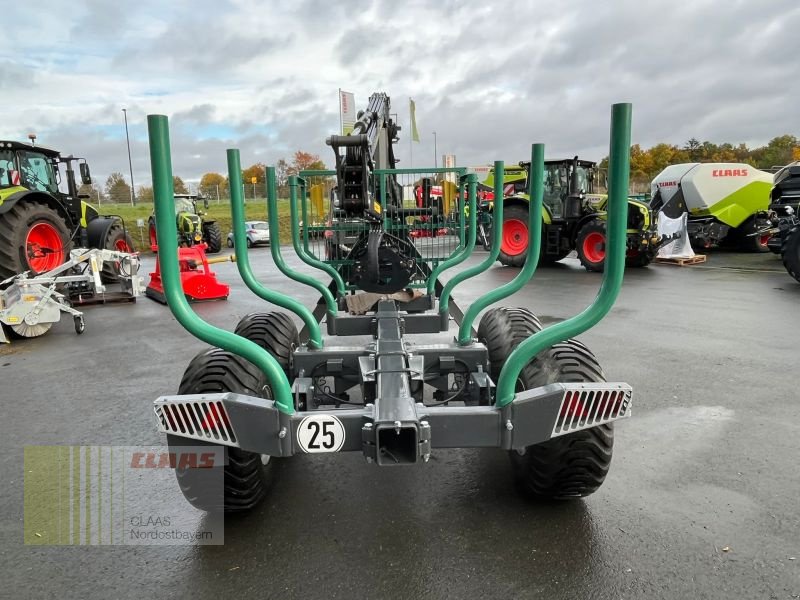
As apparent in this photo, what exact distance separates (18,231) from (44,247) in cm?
103

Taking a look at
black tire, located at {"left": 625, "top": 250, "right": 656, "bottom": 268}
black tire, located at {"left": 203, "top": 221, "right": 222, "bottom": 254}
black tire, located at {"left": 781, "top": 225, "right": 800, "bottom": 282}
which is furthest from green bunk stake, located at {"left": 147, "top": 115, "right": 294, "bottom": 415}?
black tire, located at {"left": 203, "top": 221, "right": 222, "bottom": 254}

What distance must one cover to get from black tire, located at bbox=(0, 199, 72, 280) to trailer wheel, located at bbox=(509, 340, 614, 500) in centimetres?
799

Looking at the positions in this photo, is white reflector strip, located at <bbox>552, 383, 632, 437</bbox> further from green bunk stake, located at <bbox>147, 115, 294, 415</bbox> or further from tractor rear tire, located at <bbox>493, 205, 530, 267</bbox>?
tractor rear tire, located at <bbox>493, 205, 530, 267</bbox>

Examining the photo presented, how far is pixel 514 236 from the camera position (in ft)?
49.1

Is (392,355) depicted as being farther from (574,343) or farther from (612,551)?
(612,551)

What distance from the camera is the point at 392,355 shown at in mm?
3088

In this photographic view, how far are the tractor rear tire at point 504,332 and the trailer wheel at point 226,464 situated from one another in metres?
1.48

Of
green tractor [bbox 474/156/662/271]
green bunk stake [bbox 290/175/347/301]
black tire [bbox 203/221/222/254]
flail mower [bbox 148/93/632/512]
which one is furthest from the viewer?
black tire [bbox 203/221/222/254]

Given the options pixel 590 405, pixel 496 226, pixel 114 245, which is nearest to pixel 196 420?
pixel 590 405

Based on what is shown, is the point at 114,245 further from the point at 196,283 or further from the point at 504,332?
the point at 504,332

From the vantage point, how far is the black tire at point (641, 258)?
1309cm

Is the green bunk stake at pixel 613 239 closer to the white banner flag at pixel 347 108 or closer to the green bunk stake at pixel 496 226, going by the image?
the green bunk stake at pixel 496 226

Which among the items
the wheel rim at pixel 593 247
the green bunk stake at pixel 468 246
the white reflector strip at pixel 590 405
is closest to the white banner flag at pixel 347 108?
the green bunk stake at pixel 468 246

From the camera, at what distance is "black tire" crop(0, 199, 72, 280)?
27.7 ft
